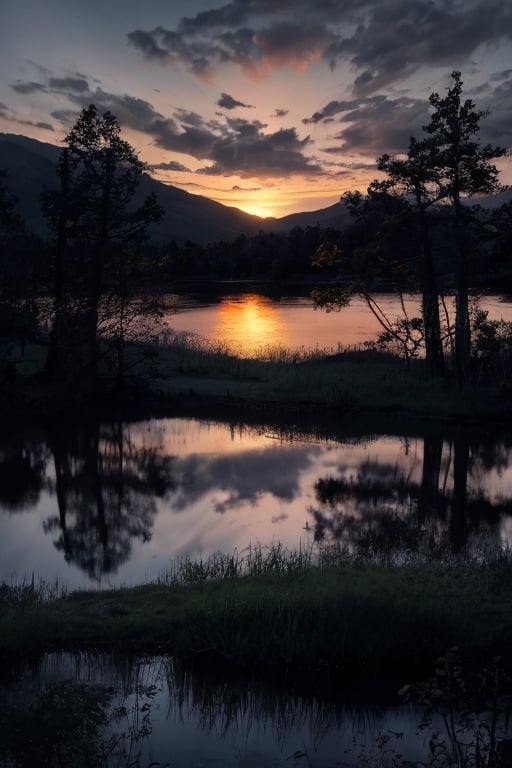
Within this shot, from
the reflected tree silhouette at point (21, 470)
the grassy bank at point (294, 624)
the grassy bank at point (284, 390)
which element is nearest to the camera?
the grassy bank at point (294, 624)

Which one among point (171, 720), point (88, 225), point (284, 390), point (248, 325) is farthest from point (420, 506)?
point (248, 325)

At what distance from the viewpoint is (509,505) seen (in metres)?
19.5

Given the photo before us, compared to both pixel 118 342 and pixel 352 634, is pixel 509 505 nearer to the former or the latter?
pixel 352 634

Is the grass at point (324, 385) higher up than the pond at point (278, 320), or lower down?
lower down

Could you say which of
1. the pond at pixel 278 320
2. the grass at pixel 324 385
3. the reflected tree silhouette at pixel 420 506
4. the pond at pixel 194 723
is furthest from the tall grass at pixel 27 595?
the pond at pixel 278 320

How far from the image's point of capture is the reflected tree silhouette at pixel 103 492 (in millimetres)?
15992

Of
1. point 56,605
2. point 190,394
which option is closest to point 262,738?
point 56,605

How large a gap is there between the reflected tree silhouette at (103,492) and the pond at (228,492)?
0.06m

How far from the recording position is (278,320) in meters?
71.9

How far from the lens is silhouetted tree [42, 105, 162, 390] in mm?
31750

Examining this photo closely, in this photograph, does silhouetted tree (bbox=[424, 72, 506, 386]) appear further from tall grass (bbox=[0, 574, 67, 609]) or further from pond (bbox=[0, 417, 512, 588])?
tall grass (bbox=[0, 574, 67, 609])

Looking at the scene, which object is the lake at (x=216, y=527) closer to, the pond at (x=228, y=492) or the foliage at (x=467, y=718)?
the pond at (x=228, y=492)

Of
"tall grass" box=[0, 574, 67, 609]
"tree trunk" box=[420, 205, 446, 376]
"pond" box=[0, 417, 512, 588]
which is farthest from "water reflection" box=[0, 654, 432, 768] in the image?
"tree trunk" box=[420, 205, 446, 376]

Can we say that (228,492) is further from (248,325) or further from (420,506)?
(248,325)
